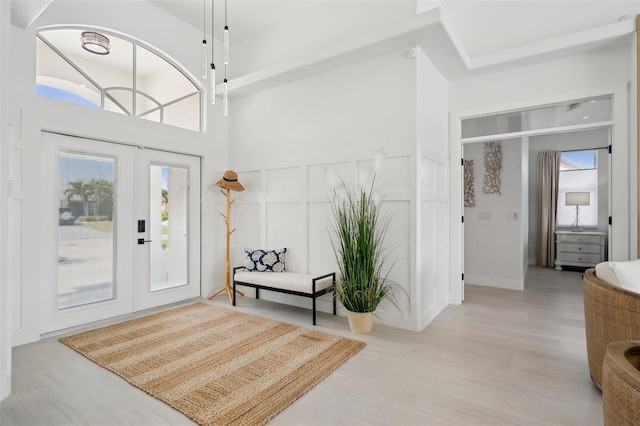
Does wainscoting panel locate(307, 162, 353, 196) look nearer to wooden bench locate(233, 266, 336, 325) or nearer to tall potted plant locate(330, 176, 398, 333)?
tall potted plant locate(330, 176, 398, 333)

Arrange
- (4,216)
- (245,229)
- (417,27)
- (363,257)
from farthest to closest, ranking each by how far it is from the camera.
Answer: (245,229), (363,257), (417,27), (4,216)

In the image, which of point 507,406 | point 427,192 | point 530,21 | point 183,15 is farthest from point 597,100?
point 183,15

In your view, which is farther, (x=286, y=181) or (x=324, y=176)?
(x=286, y=181)

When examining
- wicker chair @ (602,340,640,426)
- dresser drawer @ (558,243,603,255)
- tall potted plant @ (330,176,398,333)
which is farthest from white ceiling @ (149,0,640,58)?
dresser drawer @ (558,243,603,255)

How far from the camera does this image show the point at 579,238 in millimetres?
6426

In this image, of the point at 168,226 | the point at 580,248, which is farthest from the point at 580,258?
the point at 168,226

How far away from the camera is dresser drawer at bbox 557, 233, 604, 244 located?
627cm

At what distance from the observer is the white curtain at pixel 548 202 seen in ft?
22.4

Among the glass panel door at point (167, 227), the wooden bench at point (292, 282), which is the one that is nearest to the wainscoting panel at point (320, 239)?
the wooden bench at point (292, 282)

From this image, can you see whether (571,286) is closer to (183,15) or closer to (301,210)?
(301,210)

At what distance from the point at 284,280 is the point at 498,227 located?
3.72 metres

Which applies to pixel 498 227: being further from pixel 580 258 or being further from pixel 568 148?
pixel 568 148

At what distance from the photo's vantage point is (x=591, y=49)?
345 cm

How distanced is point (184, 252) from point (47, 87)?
2.34 m
